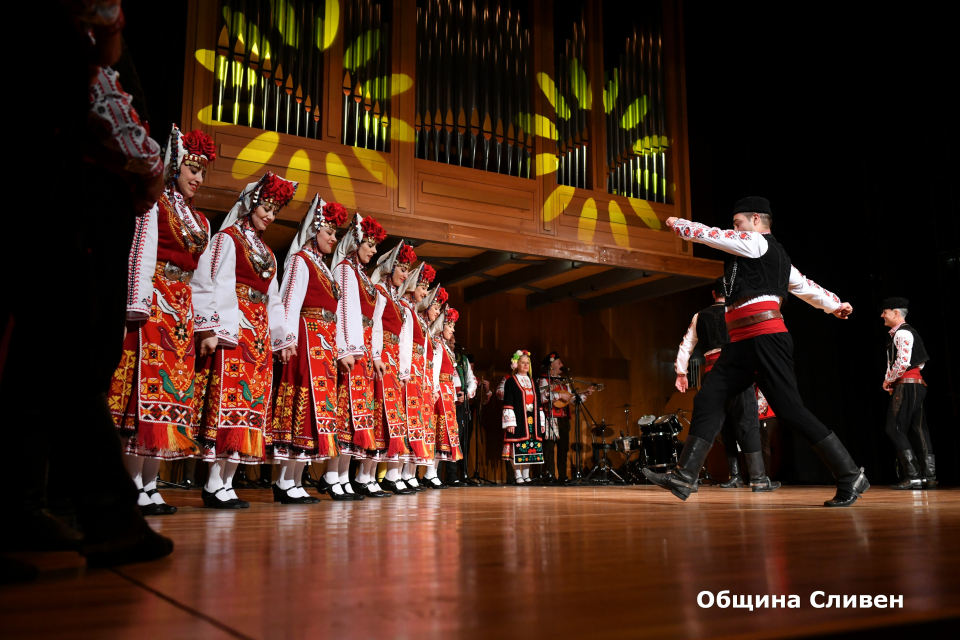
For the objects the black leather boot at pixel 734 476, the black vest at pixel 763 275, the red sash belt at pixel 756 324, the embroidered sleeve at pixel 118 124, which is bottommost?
the black leather boot at pixel 734 476

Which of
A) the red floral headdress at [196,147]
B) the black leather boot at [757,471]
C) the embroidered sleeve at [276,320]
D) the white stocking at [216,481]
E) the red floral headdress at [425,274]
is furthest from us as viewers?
the red floral headdress at [425,274]

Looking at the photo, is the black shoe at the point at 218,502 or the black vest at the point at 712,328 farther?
the black vest at the point at 712,328

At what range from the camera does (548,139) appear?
733 centimetres

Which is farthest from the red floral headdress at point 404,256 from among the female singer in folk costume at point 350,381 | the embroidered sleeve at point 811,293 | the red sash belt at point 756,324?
the embroidered sleeve at point 811,293

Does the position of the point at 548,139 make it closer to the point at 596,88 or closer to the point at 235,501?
the point at 596,88

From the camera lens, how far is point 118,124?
4.62ft

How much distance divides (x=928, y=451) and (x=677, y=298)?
15.8ft

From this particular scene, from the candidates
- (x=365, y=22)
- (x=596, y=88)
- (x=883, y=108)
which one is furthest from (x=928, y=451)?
(x=365, y=22)

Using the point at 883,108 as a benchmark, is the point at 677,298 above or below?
below

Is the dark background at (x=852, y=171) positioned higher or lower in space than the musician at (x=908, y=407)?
higher

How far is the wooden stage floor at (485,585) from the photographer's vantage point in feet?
2.23

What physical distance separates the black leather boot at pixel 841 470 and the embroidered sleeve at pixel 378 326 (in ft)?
8.24

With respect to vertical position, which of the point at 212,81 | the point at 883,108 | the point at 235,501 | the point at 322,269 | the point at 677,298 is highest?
the point at 883,108

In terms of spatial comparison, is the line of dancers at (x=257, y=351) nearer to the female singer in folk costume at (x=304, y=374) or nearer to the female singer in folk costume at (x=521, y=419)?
the female singer in folk costume at (x=304, y=374)
